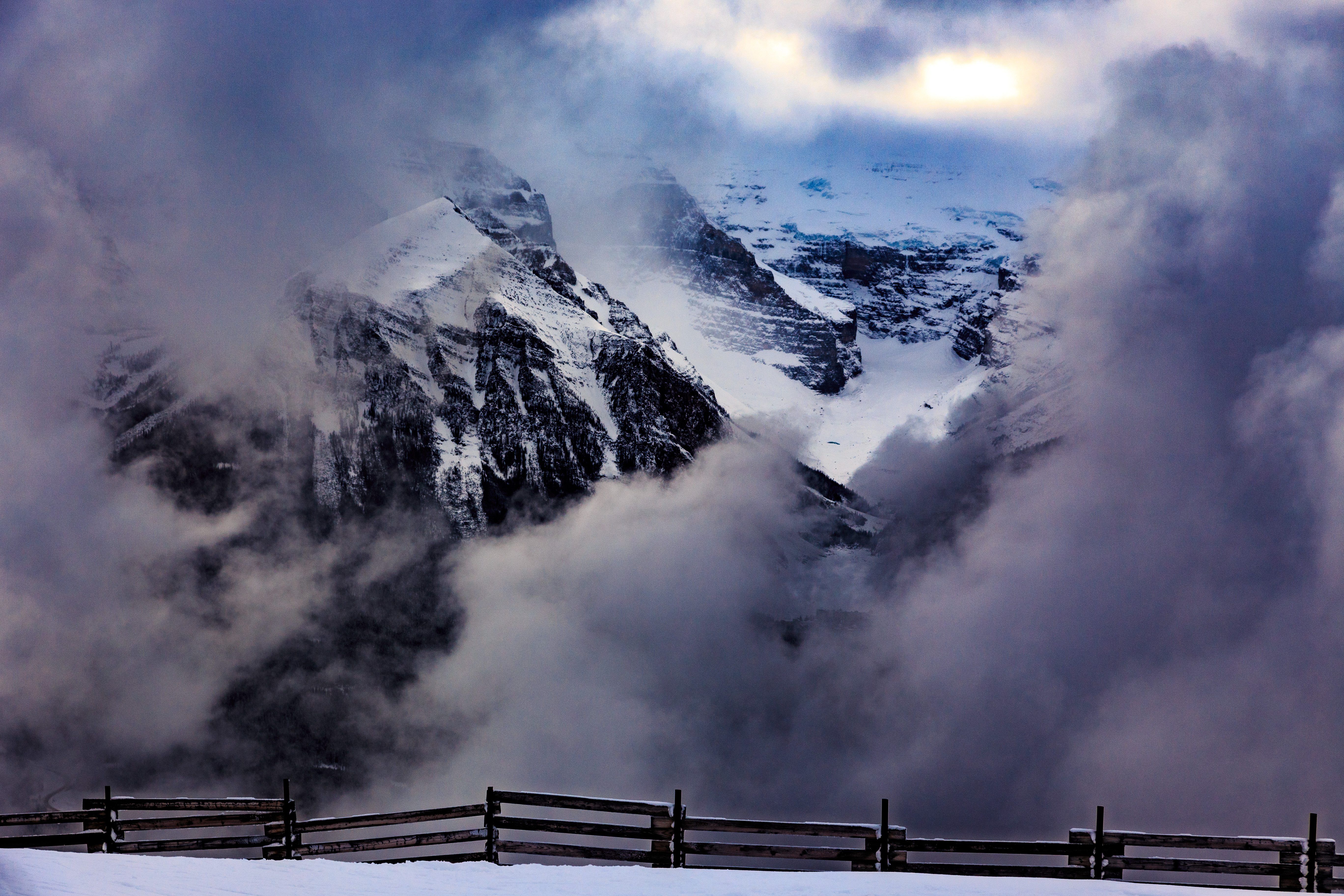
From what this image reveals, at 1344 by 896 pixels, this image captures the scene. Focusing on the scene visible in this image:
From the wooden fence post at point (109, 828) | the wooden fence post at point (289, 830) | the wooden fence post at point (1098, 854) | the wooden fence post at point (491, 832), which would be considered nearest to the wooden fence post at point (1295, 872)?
the wooden fence post at point (1098, 854)

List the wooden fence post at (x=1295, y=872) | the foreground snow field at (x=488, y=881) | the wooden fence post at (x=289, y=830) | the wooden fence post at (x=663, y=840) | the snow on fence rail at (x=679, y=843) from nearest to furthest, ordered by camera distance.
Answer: the foreground snow field at (x=488, y=881)
the snow on fence rail at (x=679, y=843)
the wooden fence post at (x=663, y=840)
the wooden fence post at (x=1295, y=872)
the wooden fence post at (x=289, y=830)

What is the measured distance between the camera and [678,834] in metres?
36.7

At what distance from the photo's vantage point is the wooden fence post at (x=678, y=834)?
120 ft

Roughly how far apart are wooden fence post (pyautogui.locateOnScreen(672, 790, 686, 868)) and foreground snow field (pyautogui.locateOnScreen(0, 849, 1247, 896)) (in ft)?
6.33

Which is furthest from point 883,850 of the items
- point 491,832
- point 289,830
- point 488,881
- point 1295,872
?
point 289,830

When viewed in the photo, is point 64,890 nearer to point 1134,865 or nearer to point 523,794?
point 523,794

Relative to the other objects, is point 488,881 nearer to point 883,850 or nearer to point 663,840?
point 663,840

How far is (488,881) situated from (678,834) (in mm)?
6277

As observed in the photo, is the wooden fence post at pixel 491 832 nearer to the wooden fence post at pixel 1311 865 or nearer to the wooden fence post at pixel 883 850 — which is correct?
the wooden fence post at pixel 883 850

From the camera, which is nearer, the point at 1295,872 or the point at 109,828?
the point at 1295,872

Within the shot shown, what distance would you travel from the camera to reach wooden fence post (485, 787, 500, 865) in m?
38.2

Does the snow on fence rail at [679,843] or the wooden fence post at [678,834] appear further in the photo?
the wooden fence post at [678,834]

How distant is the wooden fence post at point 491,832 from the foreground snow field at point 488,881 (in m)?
2.09

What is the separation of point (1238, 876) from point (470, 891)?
165643mm
